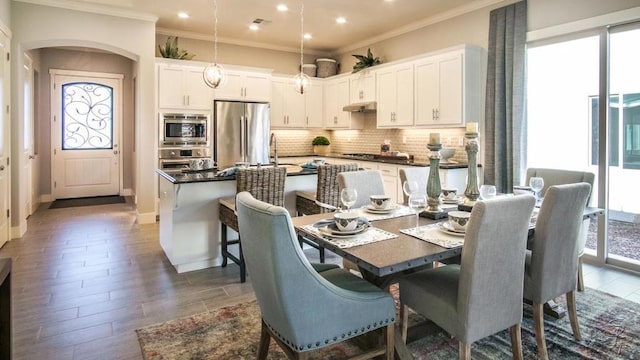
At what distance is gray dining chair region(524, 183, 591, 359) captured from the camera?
217 cm

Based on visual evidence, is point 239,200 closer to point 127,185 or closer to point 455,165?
point 455,165

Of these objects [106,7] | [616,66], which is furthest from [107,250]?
[616,66]

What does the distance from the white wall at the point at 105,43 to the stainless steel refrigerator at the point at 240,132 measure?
0.95 m

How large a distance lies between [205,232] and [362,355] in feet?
8.03

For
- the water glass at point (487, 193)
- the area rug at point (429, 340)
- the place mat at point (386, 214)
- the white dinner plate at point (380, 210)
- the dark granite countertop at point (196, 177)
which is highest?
the dark granite countertop at point (196, 177)

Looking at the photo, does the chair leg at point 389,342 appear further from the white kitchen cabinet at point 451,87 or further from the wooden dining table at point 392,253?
the white kitchen cabinet at point 451,87

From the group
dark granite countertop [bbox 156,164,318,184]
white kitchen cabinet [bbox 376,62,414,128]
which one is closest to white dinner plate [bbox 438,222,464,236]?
dark granite countertop [bbox 156,164,318,184]

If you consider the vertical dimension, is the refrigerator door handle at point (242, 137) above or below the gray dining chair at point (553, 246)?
above

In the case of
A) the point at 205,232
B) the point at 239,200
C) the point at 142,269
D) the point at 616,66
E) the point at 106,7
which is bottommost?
the point at 142,269

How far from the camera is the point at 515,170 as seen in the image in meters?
4.58

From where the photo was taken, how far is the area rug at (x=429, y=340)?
2.32m

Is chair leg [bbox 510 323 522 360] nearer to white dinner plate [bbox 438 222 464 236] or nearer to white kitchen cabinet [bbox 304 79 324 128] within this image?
white dinner plate [bbox 438 222 464 236]

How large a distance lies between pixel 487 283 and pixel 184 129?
5235 millimetres

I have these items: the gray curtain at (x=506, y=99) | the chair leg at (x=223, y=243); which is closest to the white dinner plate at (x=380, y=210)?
the chair leg at (x=223, y=243)
